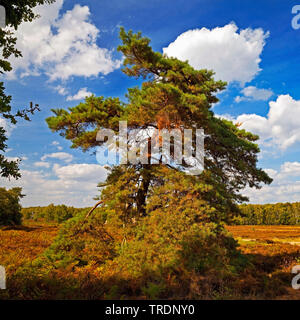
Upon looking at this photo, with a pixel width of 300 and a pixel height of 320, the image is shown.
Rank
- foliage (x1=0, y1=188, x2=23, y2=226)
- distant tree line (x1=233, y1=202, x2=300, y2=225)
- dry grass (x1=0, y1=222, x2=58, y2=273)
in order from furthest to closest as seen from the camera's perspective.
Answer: distant tree line (x1=233, y1=202, x2=300, y2=225)
foliage (x1=0, y1=188, x2=23, y2=226)
dry grass (x1=0, y1=222, x2=58, y2=273)

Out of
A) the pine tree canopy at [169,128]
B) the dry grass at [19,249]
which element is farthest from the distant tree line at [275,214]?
the pine tree canopy at [169,128]

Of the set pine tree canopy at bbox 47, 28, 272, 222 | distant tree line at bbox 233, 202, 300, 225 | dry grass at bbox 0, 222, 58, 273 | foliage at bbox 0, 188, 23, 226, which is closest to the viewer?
pine tree canopy at bbox 47, 28, 272, 222

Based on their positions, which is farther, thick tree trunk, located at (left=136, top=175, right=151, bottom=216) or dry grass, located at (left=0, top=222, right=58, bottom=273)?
dry grass, located at (left=0, top=222, right=58, bottom=273)

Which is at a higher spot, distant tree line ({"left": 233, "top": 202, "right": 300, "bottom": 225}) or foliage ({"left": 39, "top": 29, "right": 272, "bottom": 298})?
foliage ({"left": 39, "top": 29, "right": 272, "bottom": 298})

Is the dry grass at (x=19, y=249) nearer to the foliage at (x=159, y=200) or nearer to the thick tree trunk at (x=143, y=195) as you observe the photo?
the foliage at (x=159, y=200)

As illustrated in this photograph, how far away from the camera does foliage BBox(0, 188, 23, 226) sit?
3601 cm

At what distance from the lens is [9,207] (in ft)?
122

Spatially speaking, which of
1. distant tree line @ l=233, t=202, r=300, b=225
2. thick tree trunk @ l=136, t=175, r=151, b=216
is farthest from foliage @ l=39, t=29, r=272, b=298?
distant tree line @ l=233, t=202, r=300, b=225

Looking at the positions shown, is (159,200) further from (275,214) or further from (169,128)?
(275,214)

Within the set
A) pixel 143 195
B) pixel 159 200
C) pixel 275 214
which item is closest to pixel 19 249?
pixel 143 195

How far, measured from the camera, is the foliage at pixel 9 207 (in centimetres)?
3601

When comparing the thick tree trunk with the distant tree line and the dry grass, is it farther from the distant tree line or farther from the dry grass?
the distant tree line
